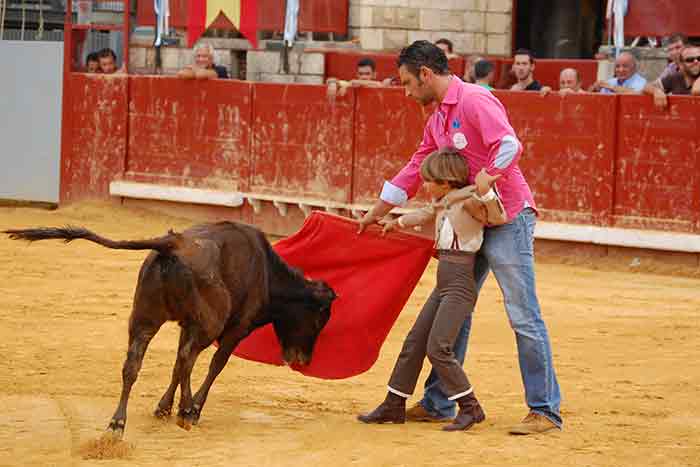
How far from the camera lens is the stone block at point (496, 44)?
18.9 m

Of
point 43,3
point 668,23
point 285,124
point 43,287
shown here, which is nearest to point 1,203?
point 285,124

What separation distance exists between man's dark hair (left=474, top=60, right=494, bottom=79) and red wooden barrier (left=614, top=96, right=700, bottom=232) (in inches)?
46.1

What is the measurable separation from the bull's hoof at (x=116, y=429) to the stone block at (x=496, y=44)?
540 inches

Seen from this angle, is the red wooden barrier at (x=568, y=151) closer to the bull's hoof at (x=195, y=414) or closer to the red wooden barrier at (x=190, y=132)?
the red wooden barrier at (x=190, y=132)

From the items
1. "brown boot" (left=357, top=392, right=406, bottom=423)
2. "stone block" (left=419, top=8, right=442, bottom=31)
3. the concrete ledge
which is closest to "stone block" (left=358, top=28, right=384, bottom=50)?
"stone block" (left=419, top=8, right=442, bottom=31)

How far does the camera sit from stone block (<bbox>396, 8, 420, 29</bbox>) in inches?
713

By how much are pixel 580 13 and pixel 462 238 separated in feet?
47.6

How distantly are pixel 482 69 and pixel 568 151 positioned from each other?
0.99 metres

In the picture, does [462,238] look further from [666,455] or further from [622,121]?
[622,121]

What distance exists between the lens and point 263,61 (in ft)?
59.0

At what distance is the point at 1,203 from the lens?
55.2 ft

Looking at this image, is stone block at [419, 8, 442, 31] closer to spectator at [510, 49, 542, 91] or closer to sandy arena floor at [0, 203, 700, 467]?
spectator at [510, 49, 542, 91]

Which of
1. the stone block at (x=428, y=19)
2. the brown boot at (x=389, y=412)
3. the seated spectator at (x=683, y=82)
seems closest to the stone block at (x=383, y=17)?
the stone block at (x=428, y=19)

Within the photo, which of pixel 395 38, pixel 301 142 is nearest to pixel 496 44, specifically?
pixel 395 38
